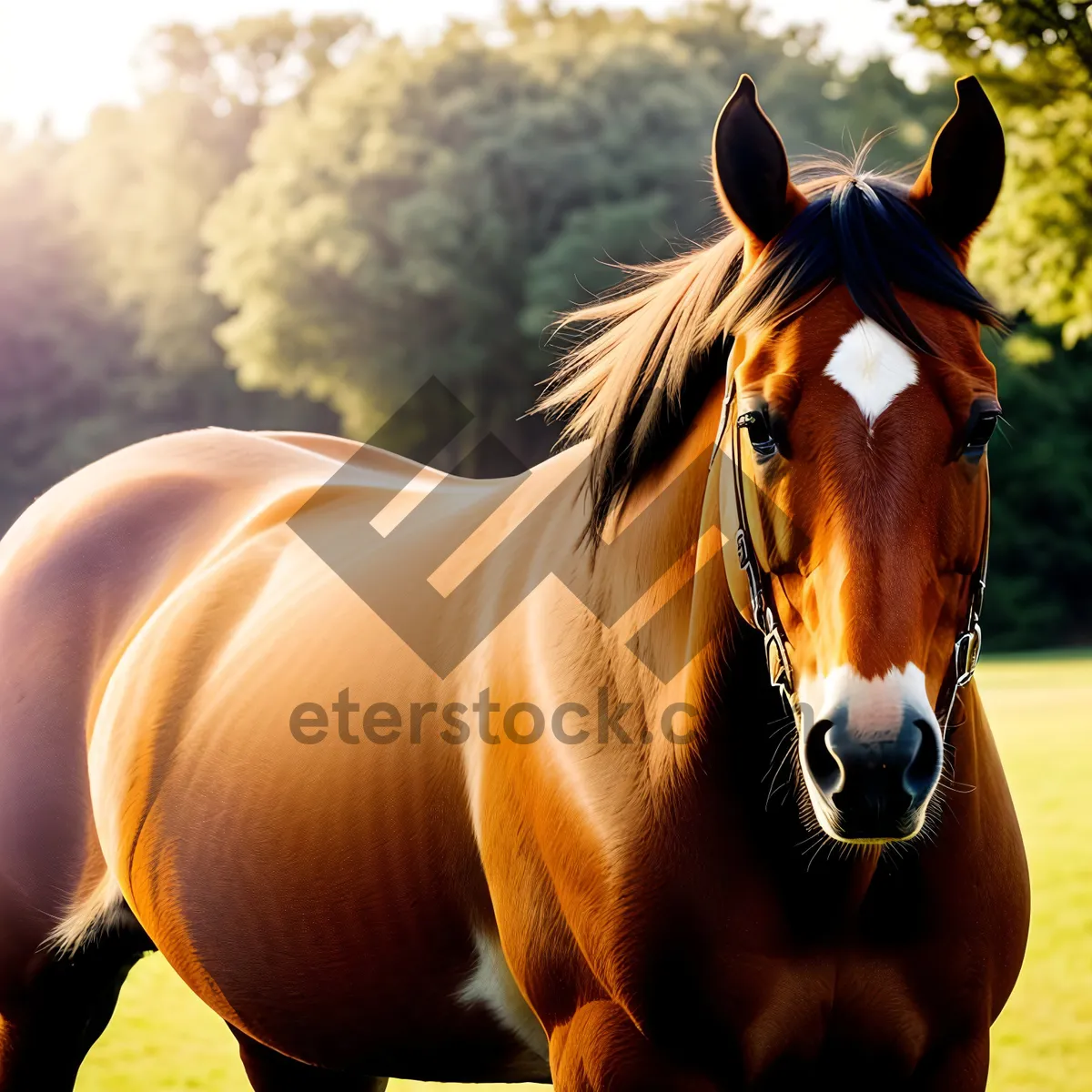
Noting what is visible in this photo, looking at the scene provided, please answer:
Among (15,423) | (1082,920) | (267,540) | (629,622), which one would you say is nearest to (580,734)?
(629,622)

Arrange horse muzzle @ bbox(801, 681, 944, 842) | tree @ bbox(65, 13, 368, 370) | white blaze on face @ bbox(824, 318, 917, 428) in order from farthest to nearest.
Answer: tree @ bbox(65, 13, 368, 370)
white blaze on face @ bbox(824, 318, 917, 428)
horse muzzle @ bbox(801, 681, 944, 842)

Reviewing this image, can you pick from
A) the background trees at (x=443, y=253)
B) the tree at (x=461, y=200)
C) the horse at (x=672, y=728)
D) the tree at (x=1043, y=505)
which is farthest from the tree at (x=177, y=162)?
the horse at (x=672, y=728)

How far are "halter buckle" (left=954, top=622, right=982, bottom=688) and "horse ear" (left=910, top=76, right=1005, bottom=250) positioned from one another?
25.7 inches

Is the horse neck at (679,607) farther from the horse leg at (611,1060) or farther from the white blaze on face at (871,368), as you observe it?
the horse leg at (611,1060)

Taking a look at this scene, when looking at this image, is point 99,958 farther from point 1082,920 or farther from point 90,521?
point 1082,920

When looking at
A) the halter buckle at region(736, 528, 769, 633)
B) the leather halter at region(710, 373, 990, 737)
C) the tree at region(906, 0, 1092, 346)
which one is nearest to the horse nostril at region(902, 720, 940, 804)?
the leather halter at region(710, 373, 990, 737)

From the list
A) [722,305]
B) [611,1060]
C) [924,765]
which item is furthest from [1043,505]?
[924,765]

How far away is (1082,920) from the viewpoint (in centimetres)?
688

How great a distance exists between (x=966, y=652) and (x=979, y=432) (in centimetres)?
34

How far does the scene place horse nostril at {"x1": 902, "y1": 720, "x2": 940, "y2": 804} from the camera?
161 centimetres

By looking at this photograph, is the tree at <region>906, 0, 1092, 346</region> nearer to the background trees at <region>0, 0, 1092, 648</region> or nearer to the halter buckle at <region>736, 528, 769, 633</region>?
the halter buckle at <region>736, 528, 769, 633</region>

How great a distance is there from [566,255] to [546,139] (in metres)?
4.12

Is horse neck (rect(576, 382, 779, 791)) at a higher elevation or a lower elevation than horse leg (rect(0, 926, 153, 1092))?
higher

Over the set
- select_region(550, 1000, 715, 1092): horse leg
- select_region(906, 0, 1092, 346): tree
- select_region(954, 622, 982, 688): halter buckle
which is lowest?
select_region(550, 1000, 715, 1092): horse leg
